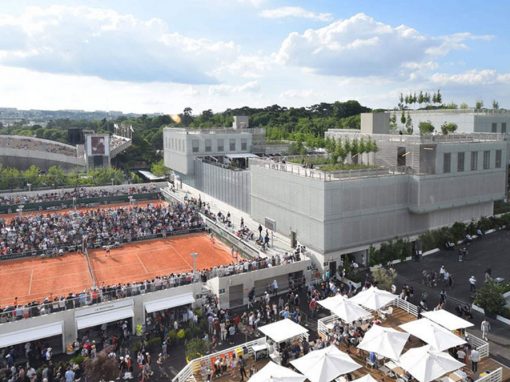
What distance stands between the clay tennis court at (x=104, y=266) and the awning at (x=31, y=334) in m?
8.65

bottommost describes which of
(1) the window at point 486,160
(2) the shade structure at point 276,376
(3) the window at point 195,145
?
(2) the shade structure at point 276,376

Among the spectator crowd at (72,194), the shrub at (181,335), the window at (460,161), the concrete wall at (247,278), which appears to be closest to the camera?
the shrub at (181,335)

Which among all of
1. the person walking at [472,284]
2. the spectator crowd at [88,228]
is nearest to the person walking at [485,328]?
the person walking at [472,284]

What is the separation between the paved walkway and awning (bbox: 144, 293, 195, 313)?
44.0 feet

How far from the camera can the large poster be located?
84.6 m

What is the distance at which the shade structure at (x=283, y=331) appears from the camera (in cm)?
1995

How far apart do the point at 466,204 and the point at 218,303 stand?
2358 cm

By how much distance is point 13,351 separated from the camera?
878 inches

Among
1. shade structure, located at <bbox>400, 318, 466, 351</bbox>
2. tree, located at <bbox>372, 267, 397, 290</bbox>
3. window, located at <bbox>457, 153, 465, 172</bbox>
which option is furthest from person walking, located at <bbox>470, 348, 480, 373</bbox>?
window, located at <bbox>457, 153, 465, 172</bbox>

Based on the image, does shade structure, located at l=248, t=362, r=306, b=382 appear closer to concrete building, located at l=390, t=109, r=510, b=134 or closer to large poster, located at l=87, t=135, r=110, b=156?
concrete building, located at l=390, t=109, r=510, b=134

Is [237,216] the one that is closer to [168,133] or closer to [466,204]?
[466,204]

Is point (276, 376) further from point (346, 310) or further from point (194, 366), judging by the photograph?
point (346, 310)

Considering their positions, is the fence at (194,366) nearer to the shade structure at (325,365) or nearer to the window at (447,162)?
the shade structure at (325,365)

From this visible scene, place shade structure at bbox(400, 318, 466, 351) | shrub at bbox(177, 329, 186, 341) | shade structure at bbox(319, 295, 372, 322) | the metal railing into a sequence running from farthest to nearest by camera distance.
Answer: shrub at bbox(177, 329, 186, 341), shade structure at bbox(319, 295, 372, 322), shade structure at bbox(400, 318, 466, 351), the metal railing
